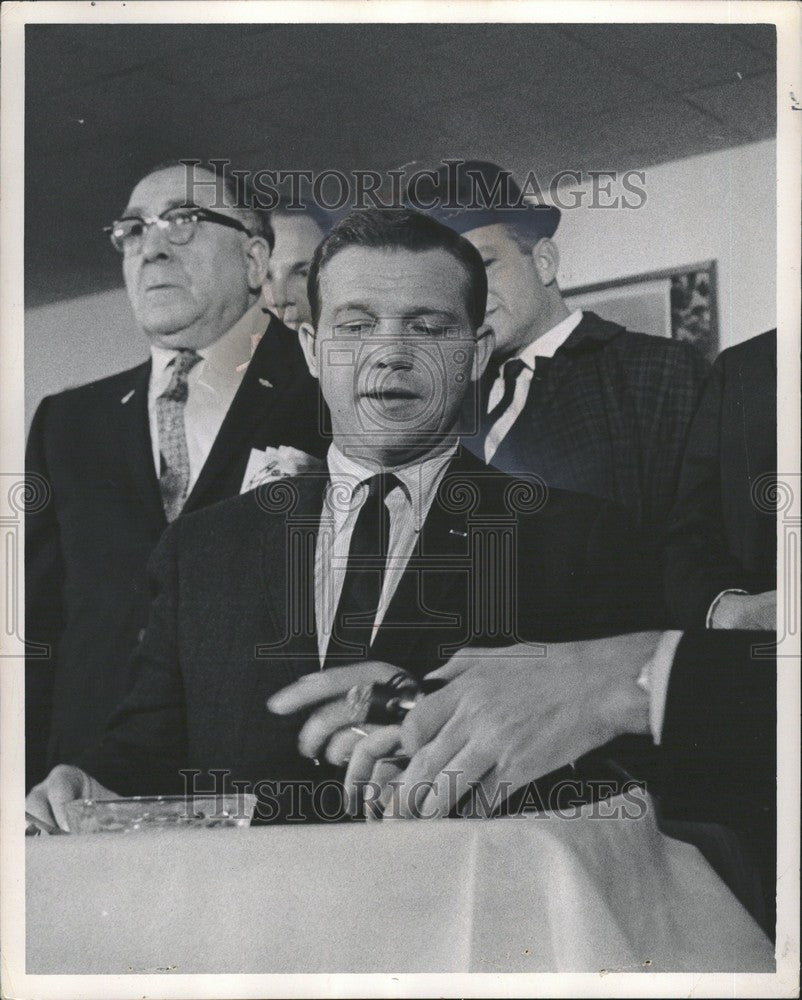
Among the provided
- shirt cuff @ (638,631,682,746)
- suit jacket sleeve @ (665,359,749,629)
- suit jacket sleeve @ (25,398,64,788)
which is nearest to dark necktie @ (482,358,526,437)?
suit jacket sleeve @ (665,359,749,629)

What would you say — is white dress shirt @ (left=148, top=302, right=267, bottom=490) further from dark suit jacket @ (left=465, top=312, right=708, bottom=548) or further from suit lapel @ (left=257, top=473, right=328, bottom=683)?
dark suit jacket @ (left=465, top=312, right=708, bottom=548)

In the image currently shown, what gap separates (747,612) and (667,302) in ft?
2.52

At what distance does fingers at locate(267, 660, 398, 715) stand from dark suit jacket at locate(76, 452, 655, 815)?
0.8 inches

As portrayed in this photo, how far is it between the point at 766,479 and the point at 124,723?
1658 millimetres

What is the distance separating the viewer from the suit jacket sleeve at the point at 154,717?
3.00 m

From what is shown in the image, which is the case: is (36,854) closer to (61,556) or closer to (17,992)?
(17,992)

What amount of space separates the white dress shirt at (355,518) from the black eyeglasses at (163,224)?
0.63 metres

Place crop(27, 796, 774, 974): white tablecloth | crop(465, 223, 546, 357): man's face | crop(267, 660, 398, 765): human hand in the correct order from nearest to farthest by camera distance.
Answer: crop(27, 796, 774, 974): white tablecloth
crop(267, 660, 398, 765): human hand
crop(465, 223, 546, 357): man's face

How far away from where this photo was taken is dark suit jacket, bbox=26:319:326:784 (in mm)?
3068

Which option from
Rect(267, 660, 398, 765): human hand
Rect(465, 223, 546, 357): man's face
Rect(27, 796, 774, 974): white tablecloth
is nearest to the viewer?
Rect(27, 796, 774, 974): white tablecloth

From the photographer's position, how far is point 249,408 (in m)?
3.10

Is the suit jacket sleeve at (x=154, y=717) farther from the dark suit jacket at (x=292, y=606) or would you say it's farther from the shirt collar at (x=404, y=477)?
the shirt collar at (x=404, y=477)

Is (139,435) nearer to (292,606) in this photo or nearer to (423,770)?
(292,606)

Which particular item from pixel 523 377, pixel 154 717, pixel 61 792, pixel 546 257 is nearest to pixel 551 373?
pixel 523 377
